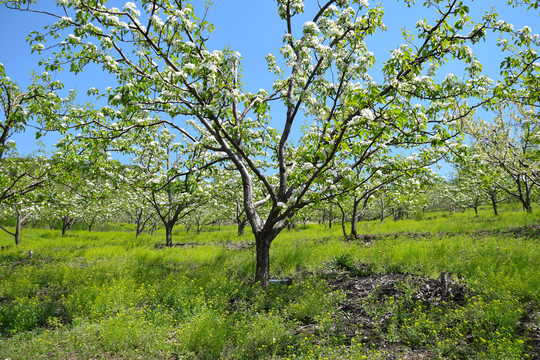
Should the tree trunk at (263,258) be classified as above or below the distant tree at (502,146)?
below

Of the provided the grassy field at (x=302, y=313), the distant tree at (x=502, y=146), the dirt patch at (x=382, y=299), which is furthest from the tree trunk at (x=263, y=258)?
the distant tree at (x=502, y=146)

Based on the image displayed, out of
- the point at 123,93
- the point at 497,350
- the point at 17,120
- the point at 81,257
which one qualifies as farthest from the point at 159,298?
the point at 81,257

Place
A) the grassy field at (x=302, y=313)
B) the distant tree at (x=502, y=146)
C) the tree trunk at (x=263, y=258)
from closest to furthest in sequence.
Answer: the grassy field at (x=302, y=313)
the tree trunk at (x=263, y=258)
the distant tree at (x=502, y=146)

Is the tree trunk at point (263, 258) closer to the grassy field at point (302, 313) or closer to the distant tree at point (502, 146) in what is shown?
the grassy field at point (302, 313)

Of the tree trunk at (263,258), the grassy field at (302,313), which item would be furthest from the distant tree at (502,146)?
the tree trunk at (263,258)

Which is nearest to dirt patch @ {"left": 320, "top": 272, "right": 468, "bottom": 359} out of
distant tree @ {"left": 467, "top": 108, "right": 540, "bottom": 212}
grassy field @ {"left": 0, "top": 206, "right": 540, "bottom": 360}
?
grassy field @ {"left": 0, "top": 206, "right": 540, "bottom": 360}

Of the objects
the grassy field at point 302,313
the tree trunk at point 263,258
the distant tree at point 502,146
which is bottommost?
the grassy field at point 302,313

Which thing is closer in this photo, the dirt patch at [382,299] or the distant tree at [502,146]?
the dirt patch at [382,299]

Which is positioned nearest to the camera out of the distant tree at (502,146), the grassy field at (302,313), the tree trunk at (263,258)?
the grassy field at (302,313)

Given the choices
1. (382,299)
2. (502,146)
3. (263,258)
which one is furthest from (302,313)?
(502,146)

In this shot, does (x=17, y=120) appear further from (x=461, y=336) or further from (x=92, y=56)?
(x=461, y=336)

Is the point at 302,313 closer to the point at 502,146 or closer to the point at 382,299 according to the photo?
the point at 382,299

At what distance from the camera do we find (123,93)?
6.09 m

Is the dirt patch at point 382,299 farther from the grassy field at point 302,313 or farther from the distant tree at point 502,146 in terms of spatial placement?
the distant tree at point 502,146
